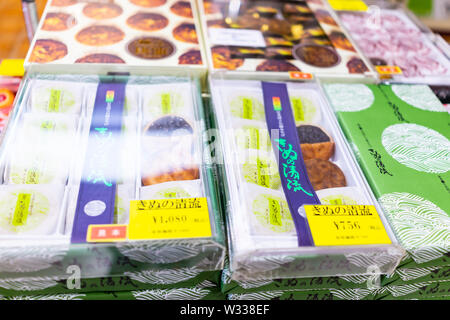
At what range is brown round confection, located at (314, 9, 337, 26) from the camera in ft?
7.00

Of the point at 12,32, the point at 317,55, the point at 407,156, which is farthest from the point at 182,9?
the point at 12,32

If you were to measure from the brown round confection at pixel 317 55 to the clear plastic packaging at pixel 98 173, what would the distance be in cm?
54

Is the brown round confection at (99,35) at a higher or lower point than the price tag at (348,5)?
lower

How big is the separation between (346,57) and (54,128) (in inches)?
49.8

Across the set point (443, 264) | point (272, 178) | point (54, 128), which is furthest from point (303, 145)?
point (54, 128)

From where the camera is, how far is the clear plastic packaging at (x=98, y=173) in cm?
101

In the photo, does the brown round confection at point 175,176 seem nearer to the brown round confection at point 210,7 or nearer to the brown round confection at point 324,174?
the brown round confection at point 324,174

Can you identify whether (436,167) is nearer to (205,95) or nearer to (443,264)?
(443,264)

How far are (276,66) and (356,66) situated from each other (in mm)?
365

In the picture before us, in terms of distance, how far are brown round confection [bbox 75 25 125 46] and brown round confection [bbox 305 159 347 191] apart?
0.99m

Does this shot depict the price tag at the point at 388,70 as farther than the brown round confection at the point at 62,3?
No

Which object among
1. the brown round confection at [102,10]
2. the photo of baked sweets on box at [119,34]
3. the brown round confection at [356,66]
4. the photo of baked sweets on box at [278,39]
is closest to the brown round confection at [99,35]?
the photo of baked sweets on box at [119,34]

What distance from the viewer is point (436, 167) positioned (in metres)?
1.36

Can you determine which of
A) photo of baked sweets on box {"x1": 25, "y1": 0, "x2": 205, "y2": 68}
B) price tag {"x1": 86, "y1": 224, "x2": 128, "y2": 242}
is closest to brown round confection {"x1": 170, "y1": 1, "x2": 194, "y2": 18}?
photo of baked sweets on box {"x1": 25, "y1": 0, "x2": 205, "y2": 68}
